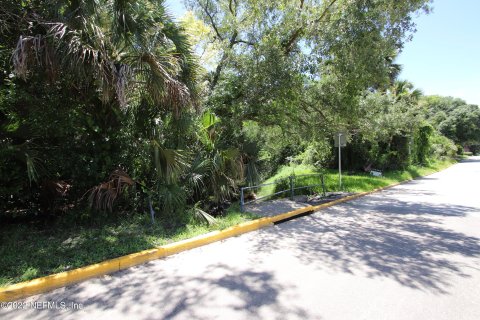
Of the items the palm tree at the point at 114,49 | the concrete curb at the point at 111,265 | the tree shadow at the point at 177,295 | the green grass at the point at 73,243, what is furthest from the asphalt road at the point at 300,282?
the palm tree at the point at 114,49

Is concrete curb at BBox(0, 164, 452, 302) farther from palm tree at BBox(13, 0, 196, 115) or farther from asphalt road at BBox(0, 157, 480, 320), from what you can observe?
palm tree at BBox(13, 0, 196, 115)

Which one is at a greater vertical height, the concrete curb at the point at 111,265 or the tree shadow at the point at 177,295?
the concrete curb at the point at 111,265

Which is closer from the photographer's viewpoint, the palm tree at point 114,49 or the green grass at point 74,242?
the green grass at point 74,242

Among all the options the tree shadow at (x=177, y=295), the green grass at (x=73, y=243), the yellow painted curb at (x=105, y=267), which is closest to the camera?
the tree shadow at (x=177, y=295)

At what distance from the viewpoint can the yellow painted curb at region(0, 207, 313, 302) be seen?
4073 mm

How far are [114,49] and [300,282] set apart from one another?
529 centimetres

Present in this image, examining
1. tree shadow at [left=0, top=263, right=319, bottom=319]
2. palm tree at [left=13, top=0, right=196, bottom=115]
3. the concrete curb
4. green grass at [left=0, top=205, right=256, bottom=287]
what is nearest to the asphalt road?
tree shadow at [left=0, top=263, right=319, bottom=319]

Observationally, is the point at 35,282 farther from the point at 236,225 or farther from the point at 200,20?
the point at 200,20

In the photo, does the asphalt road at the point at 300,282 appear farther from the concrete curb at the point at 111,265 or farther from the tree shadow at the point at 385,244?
the concrete curb at the point at 111,265

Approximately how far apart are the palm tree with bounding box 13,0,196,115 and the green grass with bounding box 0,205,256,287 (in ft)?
8.25

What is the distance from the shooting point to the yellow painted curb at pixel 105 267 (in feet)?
13.4

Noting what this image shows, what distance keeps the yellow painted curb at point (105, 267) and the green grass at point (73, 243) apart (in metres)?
0.19

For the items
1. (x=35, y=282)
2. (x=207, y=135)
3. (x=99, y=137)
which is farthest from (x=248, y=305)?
(x=207, y=135)

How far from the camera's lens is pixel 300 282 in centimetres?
440
